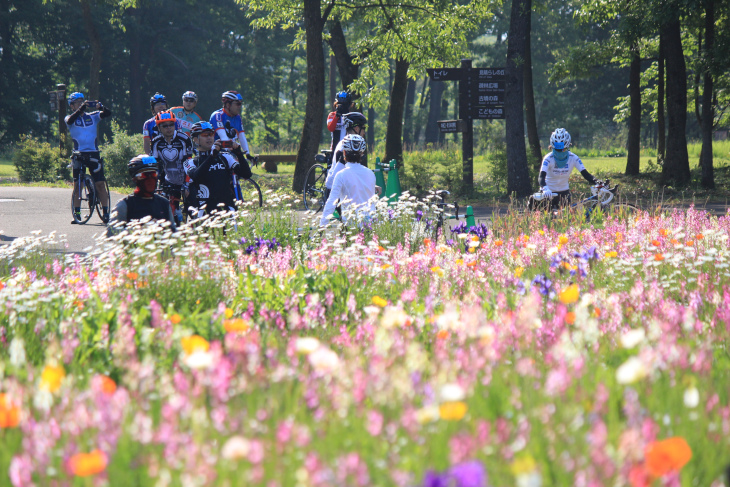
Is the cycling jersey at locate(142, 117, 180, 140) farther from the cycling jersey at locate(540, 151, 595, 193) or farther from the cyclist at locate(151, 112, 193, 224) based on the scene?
the cycling jersey at locate(540, 151, 595, 193)

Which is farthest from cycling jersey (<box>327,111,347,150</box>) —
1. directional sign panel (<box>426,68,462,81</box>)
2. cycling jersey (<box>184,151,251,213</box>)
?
directional sign panel (<box>426,68,462,81</box>)

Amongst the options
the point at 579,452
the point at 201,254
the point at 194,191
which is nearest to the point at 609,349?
the point at 579,452

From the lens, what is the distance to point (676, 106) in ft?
63.4

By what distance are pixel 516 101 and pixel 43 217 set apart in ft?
34.9

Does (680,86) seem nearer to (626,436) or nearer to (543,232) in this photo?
(543,232)

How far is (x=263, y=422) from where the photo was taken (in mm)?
2244

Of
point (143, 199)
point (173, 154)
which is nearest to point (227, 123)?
point (173, 154)

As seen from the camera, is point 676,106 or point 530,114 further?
point 530,114

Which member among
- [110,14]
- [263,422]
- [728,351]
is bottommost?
[728,351]

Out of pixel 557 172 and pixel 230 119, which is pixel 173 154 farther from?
pixel 557 172

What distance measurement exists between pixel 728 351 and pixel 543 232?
4081 mm

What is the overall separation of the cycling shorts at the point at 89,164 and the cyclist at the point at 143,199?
6.18 m

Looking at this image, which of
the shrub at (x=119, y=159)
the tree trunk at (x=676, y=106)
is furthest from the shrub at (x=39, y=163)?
the tree trunk at (x=676, y=106)

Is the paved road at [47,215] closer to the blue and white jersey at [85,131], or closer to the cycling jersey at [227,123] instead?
the blue and white jersey at [85,131]
